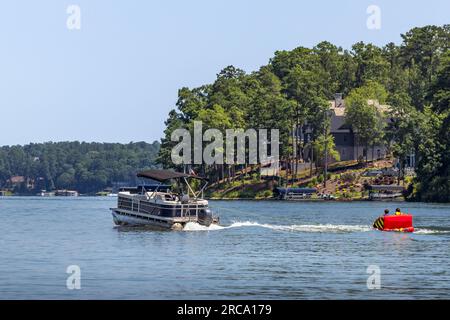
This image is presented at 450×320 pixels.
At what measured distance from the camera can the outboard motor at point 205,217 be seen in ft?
333

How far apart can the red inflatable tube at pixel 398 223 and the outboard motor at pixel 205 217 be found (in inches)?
619

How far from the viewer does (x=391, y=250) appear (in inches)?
3150

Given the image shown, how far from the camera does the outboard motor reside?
102 m

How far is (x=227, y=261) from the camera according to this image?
71625 millimetres

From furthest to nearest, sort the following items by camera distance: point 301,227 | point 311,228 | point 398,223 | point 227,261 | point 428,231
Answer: point 301,227 < point 311,228 < point 428,231 < point 398,223 < point 227,261

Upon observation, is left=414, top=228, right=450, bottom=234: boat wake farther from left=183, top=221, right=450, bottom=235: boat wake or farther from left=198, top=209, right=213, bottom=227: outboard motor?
left=198, top=209, right=213, bottom=227: outboard motor

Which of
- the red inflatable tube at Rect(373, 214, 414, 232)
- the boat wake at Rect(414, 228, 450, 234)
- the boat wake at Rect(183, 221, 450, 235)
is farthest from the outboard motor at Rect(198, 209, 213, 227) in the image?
the boat wake at Rect(414, 228, 450, 234)

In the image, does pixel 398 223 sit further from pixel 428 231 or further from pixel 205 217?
pixel 205 217

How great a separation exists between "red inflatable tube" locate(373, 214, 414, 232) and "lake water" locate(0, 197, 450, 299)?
3.81 feet

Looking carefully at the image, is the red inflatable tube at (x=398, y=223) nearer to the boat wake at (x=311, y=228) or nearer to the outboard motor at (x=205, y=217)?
the boat wake at (x=311, y=228)

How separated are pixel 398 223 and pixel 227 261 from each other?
92.7 feet

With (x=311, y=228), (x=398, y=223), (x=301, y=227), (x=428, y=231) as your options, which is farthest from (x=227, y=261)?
(x=301, y=227)
